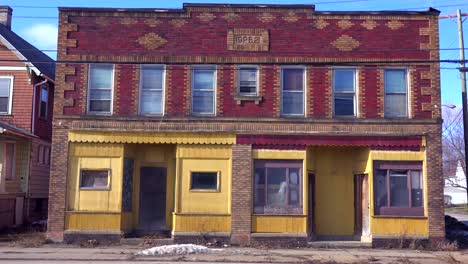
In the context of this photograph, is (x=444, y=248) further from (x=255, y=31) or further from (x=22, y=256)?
(x=22, y=256)

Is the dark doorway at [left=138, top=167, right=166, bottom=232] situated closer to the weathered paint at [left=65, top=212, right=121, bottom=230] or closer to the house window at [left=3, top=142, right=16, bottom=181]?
the weathered paint at [left=65, top=212, right=121, bottom=230]

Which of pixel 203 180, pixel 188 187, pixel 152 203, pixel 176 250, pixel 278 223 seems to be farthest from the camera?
pixel 152 203

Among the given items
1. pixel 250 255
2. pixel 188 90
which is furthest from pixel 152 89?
pixel 250 255

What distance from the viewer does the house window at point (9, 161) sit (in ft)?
77.6

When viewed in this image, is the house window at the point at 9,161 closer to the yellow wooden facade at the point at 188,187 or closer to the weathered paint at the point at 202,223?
the yellow wooden facade at the point at 188,187

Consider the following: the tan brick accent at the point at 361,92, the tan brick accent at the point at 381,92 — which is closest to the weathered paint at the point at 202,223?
the tan brick accent at the point at 361,92

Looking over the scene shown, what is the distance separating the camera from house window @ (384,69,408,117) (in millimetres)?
19797

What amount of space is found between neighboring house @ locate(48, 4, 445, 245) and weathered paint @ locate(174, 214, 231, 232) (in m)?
0.05

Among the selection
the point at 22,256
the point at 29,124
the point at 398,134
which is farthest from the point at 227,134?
the point at 29,124

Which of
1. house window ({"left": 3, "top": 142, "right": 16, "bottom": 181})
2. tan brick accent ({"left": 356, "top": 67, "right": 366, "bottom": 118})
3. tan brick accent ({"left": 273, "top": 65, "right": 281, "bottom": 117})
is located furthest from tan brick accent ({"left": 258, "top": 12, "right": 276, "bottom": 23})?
house window ({"left": 3, "top": 142, "right": 16, "bottom": 181})

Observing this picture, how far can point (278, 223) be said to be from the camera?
19.3m

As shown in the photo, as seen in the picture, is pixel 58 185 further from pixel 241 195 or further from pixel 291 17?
pixel 291 17

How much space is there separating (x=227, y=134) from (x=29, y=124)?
10230 mm

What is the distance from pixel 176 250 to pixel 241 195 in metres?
3.15
